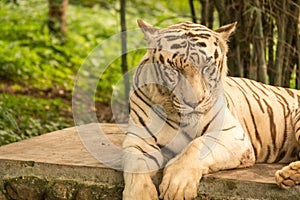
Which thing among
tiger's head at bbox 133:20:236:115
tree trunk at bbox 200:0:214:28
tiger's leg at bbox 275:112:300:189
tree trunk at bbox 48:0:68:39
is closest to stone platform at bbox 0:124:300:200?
tiger's leg at bbox 275:112:300:189

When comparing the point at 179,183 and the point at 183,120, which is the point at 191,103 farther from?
the point at 179,183

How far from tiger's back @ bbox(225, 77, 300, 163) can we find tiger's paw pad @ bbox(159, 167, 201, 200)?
0.63 meters

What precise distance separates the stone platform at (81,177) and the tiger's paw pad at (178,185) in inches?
5.7

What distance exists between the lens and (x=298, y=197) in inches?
119

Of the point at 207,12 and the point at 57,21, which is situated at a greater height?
the point at 207,12

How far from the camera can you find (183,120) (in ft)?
10.4

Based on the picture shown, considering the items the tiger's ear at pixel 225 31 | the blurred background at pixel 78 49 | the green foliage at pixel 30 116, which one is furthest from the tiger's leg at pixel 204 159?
the green foliage at pixel 30 116

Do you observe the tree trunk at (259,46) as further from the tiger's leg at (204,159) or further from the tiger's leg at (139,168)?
the tiger's leg at (139,168)

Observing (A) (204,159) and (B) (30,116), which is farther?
(B) (30,116)

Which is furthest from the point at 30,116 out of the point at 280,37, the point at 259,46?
the point at 280,37

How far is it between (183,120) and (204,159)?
0.22 metres

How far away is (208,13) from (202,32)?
91.0 inches

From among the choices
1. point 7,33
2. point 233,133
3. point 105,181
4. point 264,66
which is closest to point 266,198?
point 233,133

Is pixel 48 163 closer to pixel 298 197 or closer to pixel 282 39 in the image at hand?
pixel 298 197
